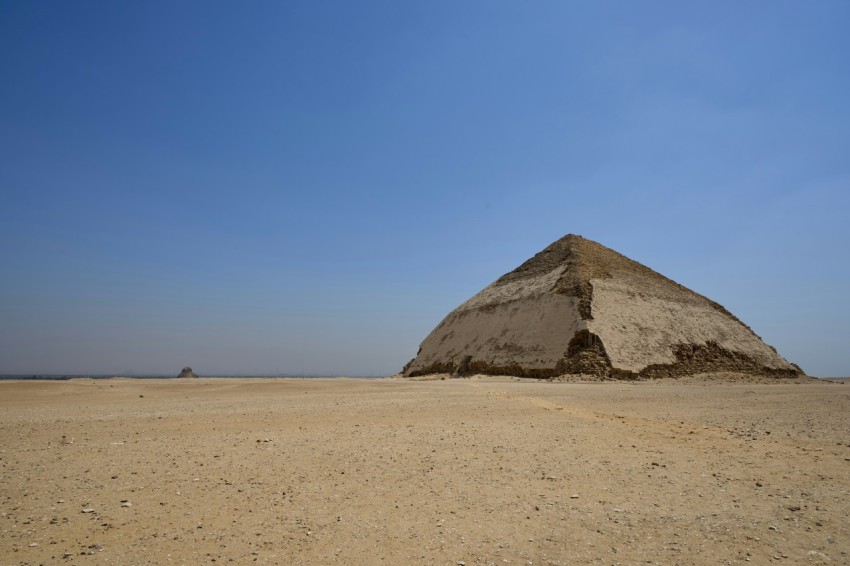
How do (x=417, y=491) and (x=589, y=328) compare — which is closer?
(x=417, y=491)

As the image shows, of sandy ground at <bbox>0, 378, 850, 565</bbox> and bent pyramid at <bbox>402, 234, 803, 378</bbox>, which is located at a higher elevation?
bent pyramid at <bbox>402, 234, 803, 378</bbox>

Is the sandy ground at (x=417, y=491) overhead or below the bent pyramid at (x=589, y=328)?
below

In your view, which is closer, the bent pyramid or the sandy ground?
the sandy ground

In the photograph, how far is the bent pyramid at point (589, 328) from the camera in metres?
27.2

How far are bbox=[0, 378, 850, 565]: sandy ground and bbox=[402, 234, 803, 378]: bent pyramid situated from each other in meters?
18.8

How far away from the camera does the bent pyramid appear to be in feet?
89.1

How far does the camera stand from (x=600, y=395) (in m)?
14.9

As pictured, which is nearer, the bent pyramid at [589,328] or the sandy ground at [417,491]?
the sandy ground at [417,491]

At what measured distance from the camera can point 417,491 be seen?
4.69 m

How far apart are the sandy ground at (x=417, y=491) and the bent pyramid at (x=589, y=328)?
18.8 m

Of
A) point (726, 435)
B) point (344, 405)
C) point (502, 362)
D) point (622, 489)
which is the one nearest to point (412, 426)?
point (344, 405)

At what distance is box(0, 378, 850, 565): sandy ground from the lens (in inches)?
137

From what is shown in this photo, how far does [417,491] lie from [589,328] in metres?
24.5

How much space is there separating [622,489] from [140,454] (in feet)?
18.2
